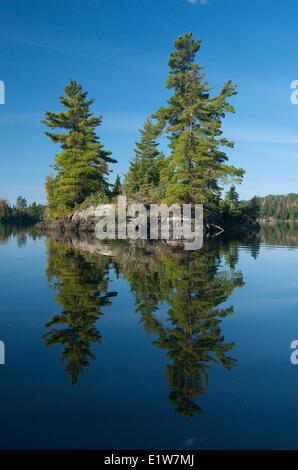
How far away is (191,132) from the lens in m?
31.1

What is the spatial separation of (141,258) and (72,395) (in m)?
9.70

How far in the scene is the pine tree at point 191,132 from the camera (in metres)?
29.8

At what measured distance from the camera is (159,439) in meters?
2.59

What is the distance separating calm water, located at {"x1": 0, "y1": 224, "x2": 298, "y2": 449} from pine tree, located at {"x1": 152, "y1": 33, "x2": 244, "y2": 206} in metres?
23.1

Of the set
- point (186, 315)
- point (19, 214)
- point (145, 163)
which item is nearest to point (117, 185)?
point (145, 163)

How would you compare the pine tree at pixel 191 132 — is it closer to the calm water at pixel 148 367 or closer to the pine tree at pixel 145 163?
the pine tree at pixel 145 163

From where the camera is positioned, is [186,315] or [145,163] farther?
[145,163]

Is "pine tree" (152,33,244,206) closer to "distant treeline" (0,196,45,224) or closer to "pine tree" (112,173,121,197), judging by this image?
"pine tree" (112,173,121,197)

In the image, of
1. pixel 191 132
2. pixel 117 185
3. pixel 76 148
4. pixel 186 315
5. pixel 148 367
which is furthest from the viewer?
pixel 117 185

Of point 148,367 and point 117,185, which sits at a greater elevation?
point 117,185

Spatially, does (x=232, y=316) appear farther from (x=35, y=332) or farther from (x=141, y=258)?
(x=141, y=258)

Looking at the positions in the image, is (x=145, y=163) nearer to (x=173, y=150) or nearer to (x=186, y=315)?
(x=173, y=150)

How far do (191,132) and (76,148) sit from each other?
1454 cm

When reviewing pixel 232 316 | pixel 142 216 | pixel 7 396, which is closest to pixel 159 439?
pixel 7 396
